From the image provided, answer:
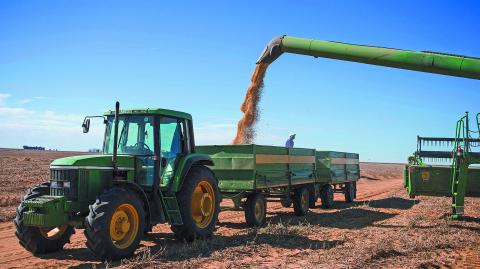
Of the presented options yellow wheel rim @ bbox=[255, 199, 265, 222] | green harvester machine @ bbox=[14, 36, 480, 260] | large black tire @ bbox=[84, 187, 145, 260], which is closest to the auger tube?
green harvester machine @ bbox=[14, 36, 480, 260]

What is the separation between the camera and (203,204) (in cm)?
909

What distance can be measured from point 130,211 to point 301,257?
109 inches

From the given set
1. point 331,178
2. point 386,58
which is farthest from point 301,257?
point 331,178

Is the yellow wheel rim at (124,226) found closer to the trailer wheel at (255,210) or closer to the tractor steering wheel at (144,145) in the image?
the tractor steering wheel at (144,145)

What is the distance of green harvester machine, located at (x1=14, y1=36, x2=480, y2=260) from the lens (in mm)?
6922

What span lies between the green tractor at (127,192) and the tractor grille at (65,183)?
0.01 m

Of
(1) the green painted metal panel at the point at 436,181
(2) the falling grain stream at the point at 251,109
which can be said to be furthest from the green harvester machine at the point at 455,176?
(2) the falling grain stream at the point at 251,109

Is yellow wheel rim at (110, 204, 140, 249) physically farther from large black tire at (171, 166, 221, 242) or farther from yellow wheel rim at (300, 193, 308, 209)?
yellow wheel rim at (300, 193, 308, 209)

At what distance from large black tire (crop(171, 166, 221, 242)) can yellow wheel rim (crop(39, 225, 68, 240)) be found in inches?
74.6

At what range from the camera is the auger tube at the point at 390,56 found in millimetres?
9078

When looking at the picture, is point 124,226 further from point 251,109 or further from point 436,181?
point 436,181

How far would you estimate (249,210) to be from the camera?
10938 mm

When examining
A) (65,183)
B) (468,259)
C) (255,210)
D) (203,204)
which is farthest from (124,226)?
(468,259)

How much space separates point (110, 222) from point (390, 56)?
20.6ft
